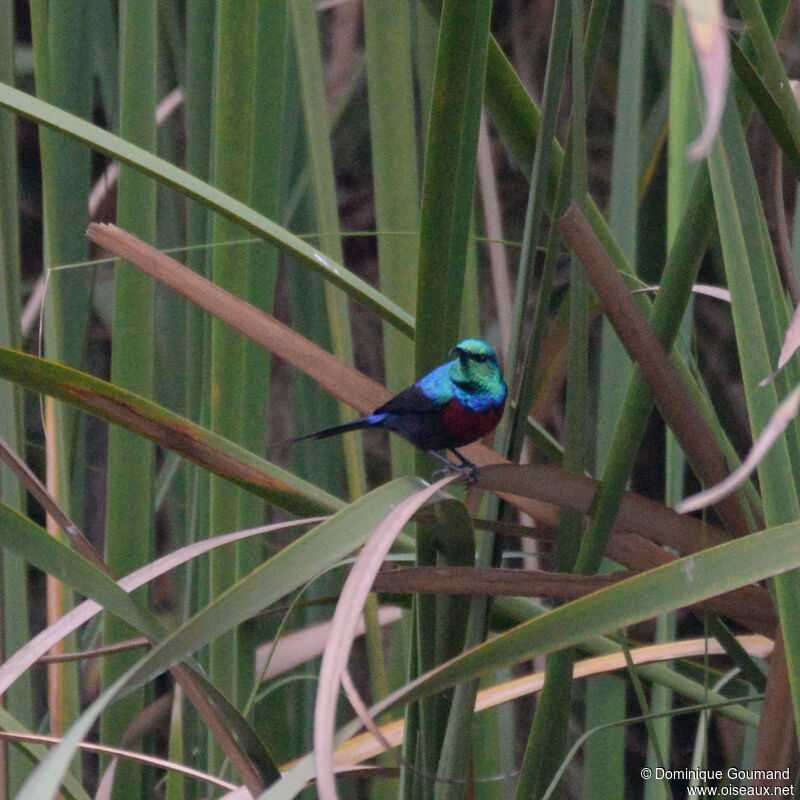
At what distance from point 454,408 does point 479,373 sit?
0.06 meters

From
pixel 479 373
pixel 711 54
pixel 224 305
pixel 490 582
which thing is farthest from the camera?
pixel 479 373

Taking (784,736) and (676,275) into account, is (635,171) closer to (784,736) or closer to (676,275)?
(676,275)

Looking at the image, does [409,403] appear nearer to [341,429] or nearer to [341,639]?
[341,429]

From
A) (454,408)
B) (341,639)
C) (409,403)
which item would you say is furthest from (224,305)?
(454,408)

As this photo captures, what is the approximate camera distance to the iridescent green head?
1.05m

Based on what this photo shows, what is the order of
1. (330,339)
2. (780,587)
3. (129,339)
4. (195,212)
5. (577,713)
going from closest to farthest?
(780,587), (129,339), (195,212), (330,339), (577,713)

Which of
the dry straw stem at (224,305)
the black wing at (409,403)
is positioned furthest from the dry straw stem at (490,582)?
the black wing at (409,403)

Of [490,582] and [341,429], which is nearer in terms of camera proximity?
[490,582]

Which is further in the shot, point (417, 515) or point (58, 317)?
point (58, 317)

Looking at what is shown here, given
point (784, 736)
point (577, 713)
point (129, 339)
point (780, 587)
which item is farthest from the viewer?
point (577, 713)

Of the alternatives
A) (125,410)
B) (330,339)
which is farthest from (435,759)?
(330,339)

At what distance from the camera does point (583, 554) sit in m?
0.63

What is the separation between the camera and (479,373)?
1160 mm

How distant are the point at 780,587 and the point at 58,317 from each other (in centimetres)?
72
